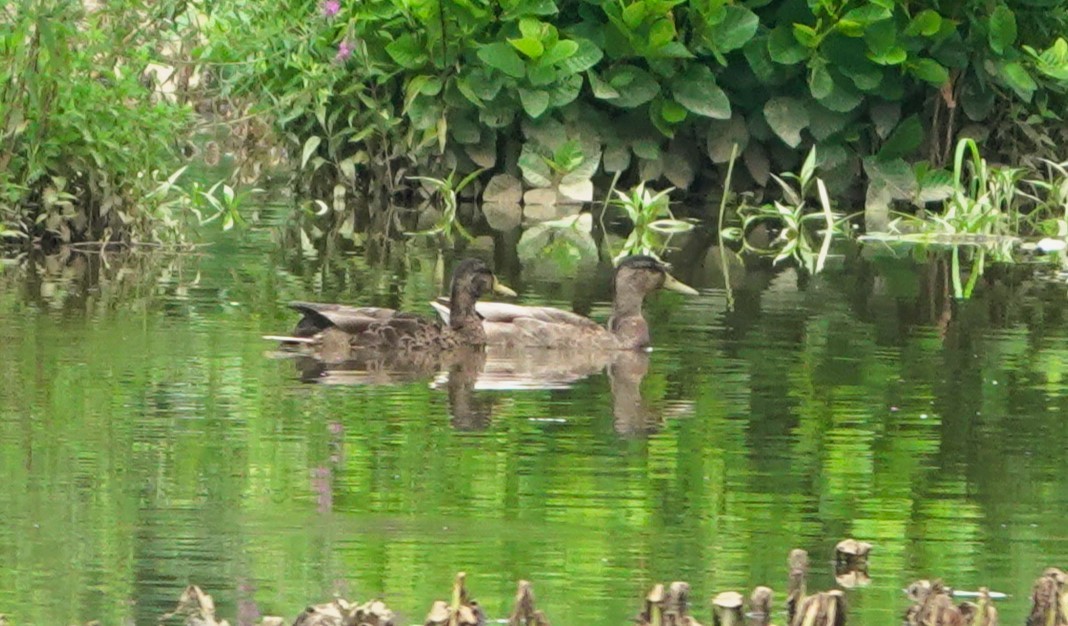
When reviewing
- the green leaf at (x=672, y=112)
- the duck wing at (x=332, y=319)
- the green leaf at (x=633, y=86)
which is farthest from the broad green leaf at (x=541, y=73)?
the duck wing at (x=332, y=319)

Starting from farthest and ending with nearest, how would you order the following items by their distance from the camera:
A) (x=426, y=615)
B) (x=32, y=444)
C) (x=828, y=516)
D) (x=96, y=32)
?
(x=96, y=32)
(x=32, y=444)
(x=828, y=516)
(x=426, y=615)

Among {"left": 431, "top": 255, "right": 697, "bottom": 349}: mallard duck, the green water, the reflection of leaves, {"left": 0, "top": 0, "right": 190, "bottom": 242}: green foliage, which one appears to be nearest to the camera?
the green water

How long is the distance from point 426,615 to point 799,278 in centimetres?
921

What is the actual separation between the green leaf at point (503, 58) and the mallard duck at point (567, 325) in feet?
21.6

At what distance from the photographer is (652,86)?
19.5m

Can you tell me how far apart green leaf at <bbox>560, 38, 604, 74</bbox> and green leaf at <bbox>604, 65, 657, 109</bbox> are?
345 mm

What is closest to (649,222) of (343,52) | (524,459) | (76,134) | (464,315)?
(343,52)

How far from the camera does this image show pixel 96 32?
14.1 metres

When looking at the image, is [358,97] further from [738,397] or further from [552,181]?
[738,397]

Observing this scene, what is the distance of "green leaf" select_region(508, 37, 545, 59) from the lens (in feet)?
61.4

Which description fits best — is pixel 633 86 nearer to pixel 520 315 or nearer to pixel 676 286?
pixel 676 286

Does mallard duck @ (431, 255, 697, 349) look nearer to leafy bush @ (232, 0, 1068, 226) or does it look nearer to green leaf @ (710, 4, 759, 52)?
leafy bush @ (232, 0, 1068, 226)

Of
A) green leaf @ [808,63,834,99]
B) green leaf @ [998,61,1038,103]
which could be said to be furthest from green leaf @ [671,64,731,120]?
green leaf @ [998,61,1038,103]

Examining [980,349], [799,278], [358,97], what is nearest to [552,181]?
[358,97]
